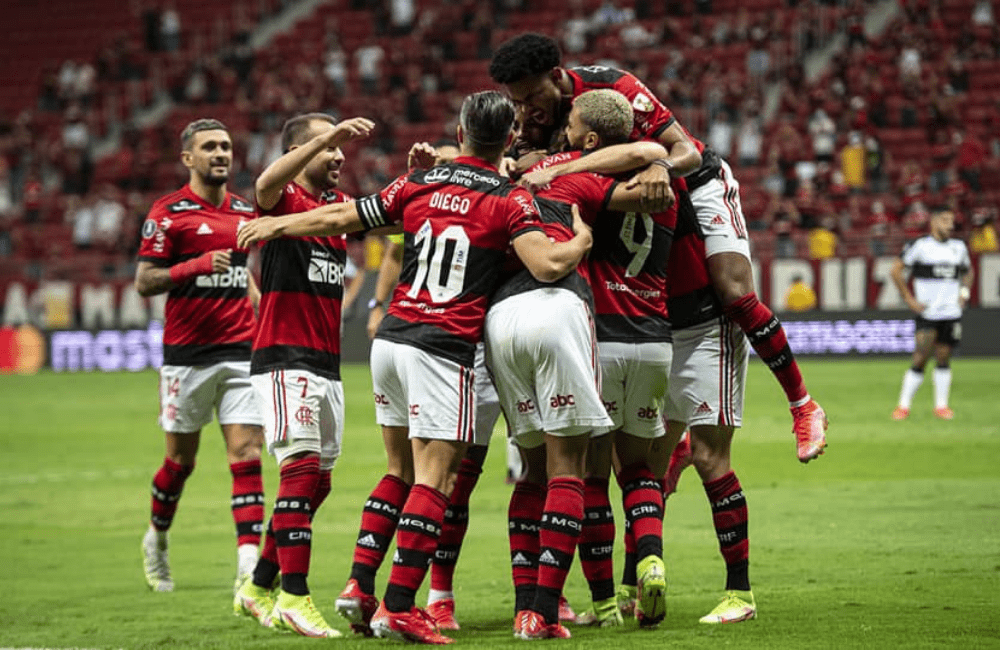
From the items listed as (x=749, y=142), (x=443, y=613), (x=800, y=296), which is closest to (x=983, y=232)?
(x=800, y=296)

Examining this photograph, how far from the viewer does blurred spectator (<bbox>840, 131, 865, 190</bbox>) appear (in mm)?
28672

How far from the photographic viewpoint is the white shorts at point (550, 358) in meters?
6.35

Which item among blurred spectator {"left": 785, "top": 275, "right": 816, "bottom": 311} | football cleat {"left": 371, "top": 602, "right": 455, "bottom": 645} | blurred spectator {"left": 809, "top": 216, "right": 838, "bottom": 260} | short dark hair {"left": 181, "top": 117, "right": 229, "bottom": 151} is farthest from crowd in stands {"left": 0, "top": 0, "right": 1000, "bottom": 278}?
football cleat {"left": 371, "top": 602, "right": 455, "bottom": 645}

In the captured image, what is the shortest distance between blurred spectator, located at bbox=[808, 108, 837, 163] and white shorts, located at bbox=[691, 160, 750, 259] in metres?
22.6

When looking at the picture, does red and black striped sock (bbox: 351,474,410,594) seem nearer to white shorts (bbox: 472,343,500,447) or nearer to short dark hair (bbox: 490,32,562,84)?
white shorts (bbox: 472,343,500,447)

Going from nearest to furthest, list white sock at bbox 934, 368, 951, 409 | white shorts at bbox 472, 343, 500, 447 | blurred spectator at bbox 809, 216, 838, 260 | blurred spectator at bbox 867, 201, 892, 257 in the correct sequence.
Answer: white shorts at bbox 472, 343, 500, 447, white sock at bbox 934, 368, 951, 409, blurred spectator at bbox 867, 201, 892, 257, blurred spectator at bbox 809, 216, 838, 260

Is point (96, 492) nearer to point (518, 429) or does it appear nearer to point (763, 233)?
point (518, 429)

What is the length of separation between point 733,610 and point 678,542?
3.23 metres

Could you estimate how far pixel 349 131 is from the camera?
676cm

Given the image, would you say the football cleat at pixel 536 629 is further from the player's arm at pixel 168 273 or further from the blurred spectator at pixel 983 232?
the blurred spectator at pixel 983 232

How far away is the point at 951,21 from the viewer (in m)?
31.6

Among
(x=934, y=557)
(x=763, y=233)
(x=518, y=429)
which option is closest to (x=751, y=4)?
(x=763, y=233)

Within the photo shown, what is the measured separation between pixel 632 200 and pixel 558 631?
1.93 meters

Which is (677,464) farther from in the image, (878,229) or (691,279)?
(878,229)
